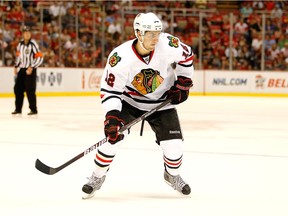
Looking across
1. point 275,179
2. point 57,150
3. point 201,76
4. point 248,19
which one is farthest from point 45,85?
point 275,179

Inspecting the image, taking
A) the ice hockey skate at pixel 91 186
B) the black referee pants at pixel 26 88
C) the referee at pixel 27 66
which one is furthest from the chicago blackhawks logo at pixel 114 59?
the black referee pants at pixel 26 88

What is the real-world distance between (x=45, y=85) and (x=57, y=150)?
940 centimetres

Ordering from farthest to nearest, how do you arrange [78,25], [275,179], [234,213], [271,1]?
[271,1] < [78,25] < [275,179] < [234,213]

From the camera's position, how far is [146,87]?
4367 mm

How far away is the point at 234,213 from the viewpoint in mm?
3891

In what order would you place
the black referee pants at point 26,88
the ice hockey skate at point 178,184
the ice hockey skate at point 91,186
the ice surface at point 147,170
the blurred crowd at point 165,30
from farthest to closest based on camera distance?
the blurred crowd at point 165,30, the black referee pants at point 26,88, the ice hockey skate at point 178,184, the ice hockey skate at point 91,186, the ice surface at point 147,170

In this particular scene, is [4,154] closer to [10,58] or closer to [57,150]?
[57,150]

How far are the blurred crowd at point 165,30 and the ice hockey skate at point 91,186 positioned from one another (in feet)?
38.9

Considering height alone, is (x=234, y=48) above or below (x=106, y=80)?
below

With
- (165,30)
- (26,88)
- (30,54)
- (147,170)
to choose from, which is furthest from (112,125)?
(165,30)

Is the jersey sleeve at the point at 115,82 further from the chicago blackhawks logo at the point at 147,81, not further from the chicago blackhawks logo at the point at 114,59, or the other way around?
the chicago blackhawks logo at the point at 147,81

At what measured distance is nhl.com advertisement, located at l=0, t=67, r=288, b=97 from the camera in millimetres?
16547

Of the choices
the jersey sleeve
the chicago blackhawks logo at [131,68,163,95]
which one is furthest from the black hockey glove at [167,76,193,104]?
the jersey sleeve

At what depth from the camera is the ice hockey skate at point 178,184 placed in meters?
4.43
